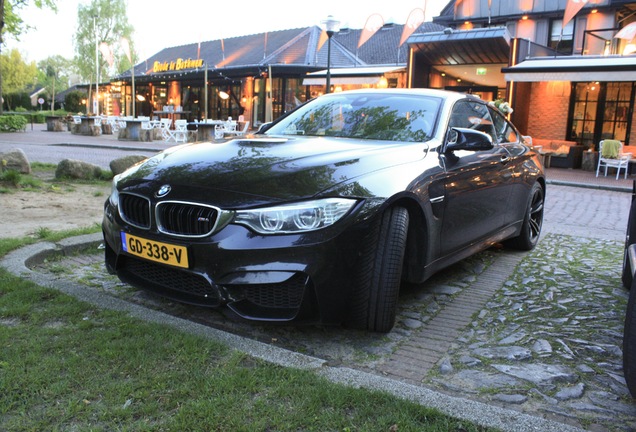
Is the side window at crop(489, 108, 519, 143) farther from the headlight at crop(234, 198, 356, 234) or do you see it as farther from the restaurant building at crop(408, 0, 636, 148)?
the restaurant building at crop(408, 0, 636, 148)

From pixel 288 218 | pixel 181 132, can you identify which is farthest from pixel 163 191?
pixel 181 132

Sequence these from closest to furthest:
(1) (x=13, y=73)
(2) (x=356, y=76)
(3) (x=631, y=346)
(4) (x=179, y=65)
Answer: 1. (3) (x=631, y=346)
2. (2) (x=356, y=76)
3. (4) (x=179, y=65)
4. (1) (x=13, y=73)

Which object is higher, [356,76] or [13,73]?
[13,73]

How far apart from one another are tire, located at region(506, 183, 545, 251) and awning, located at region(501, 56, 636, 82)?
479 inches

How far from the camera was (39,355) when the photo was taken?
271cm

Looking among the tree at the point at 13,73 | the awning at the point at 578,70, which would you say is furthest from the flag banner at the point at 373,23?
the tree at the point at 13,73

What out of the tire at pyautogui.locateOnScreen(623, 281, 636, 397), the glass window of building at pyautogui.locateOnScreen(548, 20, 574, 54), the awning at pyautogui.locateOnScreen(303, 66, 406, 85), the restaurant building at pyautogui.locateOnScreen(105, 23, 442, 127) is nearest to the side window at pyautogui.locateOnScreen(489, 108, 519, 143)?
the tire at pyautogui.locateOnScreen(623, 281, 636, 397)

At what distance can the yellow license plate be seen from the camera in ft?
9.62

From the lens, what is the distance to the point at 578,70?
53.7 ft

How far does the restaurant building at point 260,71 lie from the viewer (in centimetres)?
3017

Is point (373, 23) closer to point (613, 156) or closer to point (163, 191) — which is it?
point (613, 156)

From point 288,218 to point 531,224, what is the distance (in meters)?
3.86

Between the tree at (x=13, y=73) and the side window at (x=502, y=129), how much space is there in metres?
69.1

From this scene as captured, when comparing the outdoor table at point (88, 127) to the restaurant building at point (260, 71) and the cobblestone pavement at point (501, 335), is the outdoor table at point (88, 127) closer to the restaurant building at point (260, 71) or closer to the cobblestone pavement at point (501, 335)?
the restaurant building at point (260, 71)
